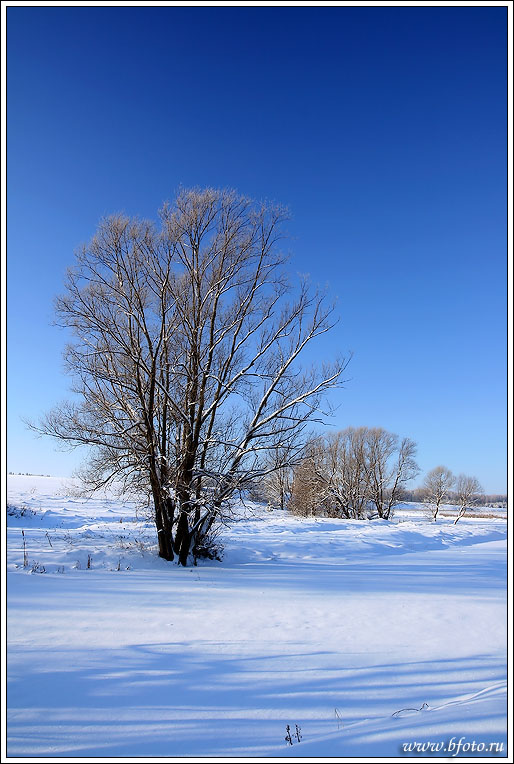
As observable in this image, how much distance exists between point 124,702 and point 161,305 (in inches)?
402

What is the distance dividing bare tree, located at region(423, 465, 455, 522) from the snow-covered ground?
4242 cm

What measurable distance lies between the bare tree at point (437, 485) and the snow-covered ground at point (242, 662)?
139ft

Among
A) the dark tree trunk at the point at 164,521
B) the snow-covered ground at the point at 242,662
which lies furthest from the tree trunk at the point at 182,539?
the snow-covered ground at the point at 242,662

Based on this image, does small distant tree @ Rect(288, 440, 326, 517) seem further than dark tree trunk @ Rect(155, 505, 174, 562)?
Yes

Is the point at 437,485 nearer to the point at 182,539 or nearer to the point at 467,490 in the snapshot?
the point at 467,490

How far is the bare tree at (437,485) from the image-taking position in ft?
162

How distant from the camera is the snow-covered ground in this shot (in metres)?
3.23

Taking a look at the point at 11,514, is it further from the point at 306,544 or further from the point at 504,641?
the point at 504,641

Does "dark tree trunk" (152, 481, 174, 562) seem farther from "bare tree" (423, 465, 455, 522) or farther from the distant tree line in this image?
"bare tree" (423, 465, 455, 522)

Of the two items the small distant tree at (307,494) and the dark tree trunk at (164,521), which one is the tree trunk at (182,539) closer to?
the dark tree trunk at (164,521)

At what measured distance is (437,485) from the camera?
49.8 metres

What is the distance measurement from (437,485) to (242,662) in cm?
5029

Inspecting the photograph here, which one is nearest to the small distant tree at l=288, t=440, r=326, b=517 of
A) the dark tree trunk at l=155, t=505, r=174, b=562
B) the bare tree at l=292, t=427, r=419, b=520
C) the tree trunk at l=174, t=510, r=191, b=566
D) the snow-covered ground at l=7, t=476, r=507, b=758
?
the bare tree at l=292, t=427, r=419, b=520

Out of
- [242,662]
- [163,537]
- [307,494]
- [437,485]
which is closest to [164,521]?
[163,537]
